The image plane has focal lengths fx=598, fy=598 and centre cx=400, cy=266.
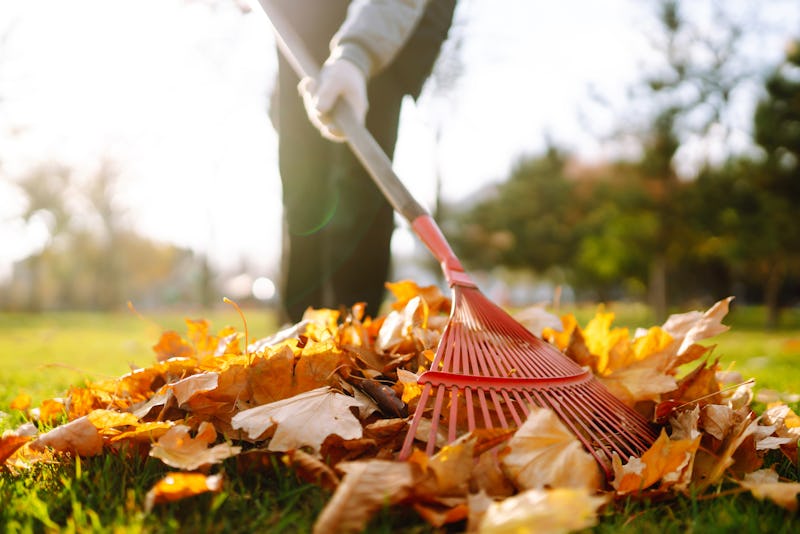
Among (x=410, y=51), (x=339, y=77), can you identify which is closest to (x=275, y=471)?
(x=339, y=77)

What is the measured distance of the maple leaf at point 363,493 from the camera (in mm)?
918

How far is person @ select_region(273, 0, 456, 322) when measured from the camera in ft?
9.36

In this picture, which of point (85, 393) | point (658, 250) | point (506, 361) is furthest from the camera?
point (658, 250)

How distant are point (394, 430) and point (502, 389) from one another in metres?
0.25

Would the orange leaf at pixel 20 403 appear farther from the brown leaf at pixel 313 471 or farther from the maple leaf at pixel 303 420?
the brown leaf at pixel 313 471

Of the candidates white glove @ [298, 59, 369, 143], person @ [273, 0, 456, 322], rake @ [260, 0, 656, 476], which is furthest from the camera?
person @ [273, 0, 456, 322]

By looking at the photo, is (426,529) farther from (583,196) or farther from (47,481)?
(583,196)

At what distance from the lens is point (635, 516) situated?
106 cm

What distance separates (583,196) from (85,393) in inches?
804

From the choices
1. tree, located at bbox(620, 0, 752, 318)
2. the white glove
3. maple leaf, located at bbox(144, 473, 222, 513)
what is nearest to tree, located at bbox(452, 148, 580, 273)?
tree, located at bbox(620, 0, 752, 318)

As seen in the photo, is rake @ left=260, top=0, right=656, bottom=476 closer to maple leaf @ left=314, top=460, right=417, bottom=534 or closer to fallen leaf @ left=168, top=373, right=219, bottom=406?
maple leaf @ left=314, top=460, right=417, bottom=534

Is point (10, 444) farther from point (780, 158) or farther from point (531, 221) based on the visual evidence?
point (531, 221)

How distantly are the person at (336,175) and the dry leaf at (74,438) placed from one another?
5.37 feet

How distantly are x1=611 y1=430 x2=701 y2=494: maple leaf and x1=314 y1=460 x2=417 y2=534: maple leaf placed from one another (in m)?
0.44
